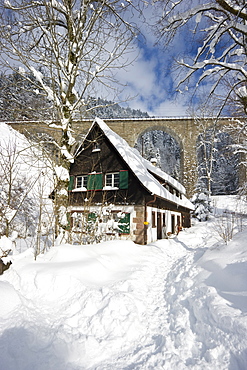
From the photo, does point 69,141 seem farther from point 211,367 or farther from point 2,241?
point 211,367

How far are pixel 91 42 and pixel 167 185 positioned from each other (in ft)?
35.7

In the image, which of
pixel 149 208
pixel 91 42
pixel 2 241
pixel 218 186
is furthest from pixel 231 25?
pixel 218 186

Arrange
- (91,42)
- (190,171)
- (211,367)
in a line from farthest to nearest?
(190,171) → (91,42) → (211,367)

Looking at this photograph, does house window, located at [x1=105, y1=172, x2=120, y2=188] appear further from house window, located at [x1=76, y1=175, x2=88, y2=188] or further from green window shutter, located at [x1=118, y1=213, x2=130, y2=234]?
green window shutter, located at [x1=118, y1=213, x2=130, y2=234]

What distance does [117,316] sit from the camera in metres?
3.04

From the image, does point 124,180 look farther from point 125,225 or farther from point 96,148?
point 96,148

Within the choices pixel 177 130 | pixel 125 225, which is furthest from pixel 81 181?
pixel 177 130

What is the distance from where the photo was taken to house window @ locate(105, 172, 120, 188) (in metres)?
11.5

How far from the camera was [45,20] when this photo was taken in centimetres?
530

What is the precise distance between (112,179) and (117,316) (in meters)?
8.80

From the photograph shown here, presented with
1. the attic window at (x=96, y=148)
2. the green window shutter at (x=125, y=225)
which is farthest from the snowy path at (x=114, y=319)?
the attic window at (x=96, y=148)

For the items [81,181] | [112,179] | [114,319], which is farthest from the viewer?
[81,181]

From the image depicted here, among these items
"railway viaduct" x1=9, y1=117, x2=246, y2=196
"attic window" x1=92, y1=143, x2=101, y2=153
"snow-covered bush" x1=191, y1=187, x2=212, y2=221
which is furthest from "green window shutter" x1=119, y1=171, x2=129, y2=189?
"railway viaduct" x1=9, y1=117, x2=246, y2=196

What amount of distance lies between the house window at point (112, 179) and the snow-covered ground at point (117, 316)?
690 cm
